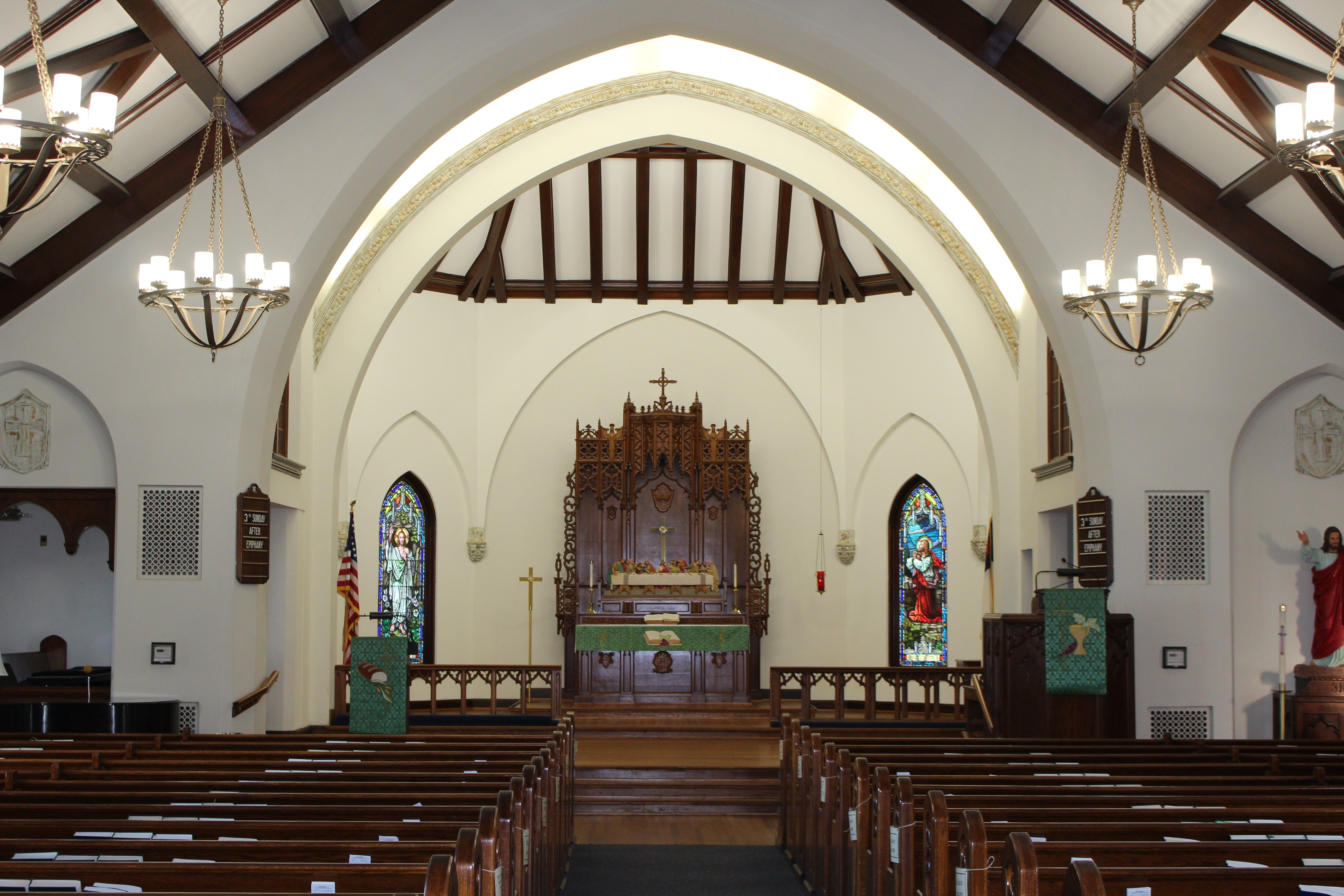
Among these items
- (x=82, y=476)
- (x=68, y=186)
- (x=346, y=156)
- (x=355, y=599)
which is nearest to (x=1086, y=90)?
(x=346, y=156)

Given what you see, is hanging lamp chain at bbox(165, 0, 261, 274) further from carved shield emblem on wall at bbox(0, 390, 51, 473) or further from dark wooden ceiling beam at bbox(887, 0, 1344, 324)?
dark wooden ceiling beam at bbox(887, 0, 1344, 324)

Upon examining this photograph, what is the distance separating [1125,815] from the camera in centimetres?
476

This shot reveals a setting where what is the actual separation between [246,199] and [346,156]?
0.98 m

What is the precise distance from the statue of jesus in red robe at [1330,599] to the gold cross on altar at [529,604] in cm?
943

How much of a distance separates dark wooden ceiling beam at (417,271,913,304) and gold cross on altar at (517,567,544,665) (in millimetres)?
3999

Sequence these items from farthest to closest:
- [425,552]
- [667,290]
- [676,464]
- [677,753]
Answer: [667,290] → [425,552] → [676,464] → [677,753]

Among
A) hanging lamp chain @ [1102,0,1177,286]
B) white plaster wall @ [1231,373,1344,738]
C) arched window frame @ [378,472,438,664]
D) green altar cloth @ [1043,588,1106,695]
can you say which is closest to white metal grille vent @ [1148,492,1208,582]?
white plaster wall @ [1231,373,1344,738]

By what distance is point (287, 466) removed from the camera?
11516 millimetres

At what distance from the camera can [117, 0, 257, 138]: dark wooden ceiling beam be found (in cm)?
743

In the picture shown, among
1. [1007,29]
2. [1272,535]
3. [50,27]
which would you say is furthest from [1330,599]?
[50,27]

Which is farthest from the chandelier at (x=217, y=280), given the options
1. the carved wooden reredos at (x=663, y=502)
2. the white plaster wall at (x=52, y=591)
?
the carved wooden reredos at (x=663, y=502)

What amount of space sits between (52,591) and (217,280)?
559cm

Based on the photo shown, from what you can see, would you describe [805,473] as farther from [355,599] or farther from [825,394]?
[355,599]

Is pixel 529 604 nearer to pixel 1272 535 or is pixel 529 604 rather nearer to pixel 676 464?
pixel 676 464
